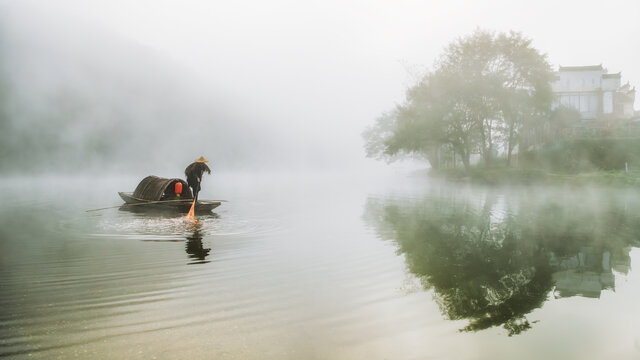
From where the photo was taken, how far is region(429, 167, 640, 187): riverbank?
34.1m

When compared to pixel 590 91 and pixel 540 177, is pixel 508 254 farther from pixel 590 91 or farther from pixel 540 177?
pixel 590 91

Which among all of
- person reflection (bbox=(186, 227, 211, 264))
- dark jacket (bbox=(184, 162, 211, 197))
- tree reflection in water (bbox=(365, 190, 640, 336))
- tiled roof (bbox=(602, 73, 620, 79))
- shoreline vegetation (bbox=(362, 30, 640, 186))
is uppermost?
tiled roof (bbox=(602, 73, 620, 79))

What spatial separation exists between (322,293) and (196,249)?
216 inches

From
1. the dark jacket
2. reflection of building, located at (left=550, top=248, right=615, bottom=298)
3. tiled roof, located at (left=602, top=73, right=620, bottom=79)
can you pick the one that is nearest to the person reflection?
the dark jacket

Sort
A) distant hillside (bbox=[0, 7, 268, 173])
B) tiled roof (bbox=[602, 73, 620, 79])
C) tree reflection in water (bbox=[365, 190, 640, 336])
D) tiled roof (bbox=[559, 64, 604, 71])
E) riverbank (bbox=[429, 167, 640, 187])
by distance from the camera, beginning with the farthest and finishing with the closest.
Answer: distant hillside (bbox=[0, 7, 268, 173]), tiled roof (bbox=[559, 64, 604, 71]), tiled roof (bbox=[602, 73, 620, 79]), riverbank (bbox=[429, 167, 640, 187]), tree reflection in water (bbox=[365, 190, 640, 336])

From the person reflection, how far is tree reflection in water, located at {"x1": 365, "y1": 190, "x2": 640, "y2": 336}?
5.32 m

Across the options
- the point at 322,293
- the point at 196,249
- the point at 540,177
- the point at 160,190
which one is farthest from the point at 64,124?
the point at 322,293

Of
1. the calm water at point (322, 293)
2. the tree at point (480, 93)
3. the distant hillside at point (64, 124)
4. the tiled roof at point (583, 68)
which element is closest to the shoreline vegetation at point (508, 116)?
the tree at point (480, 93)

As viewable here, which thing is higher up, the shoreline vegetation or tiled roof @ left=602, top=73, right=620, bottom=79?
tiled roof @ left=602, top=73, right=620, bottom=79

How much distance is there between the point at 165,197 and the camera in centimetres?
2298

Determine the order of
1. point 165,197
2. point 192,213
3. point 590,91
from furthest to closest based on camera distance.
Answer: point 590,91 → point 165,197 → point 192,213

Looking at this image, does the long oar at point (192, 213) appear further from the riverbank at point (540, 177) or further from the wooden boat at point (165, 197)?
the riverbank at point (540, 177)

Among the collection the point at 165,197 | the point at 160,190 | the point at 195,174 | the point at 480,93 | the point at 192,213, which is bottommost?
the point at 192,213

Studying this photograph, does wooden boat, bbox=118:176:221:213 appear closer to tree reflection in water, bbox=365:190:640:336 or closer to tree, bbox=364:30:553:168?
tree reflection in water, bbox=365:190:640:336
